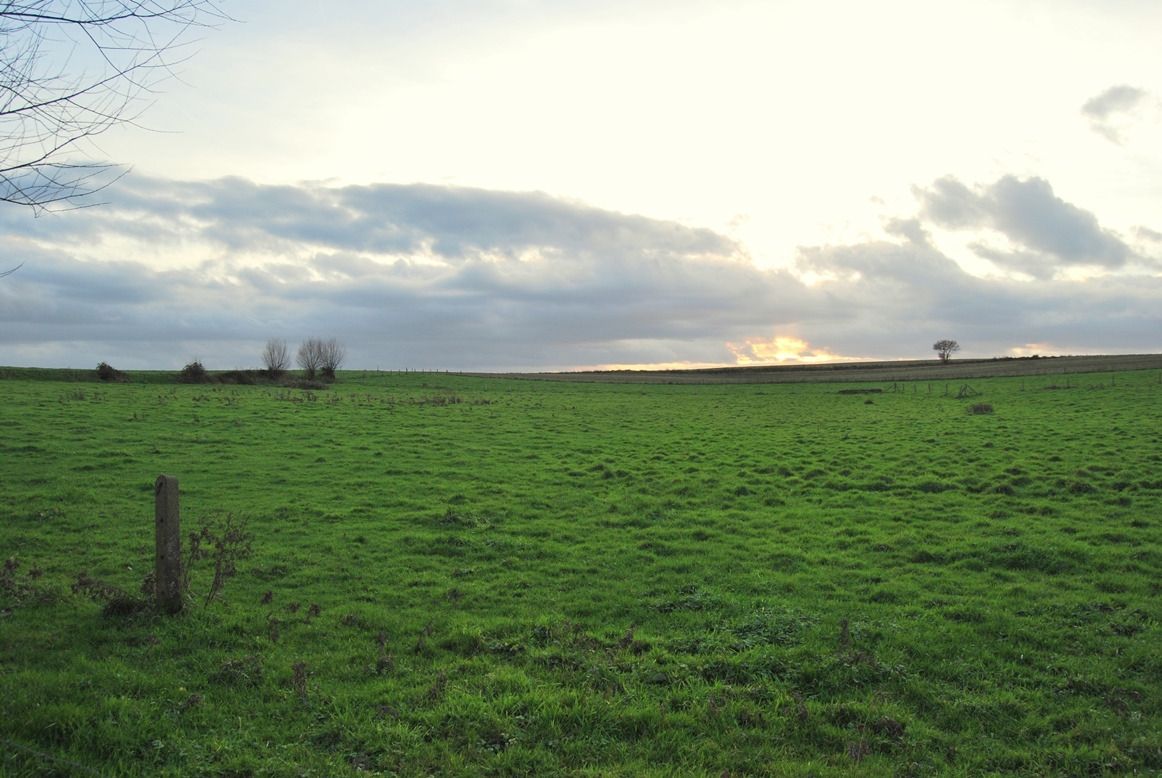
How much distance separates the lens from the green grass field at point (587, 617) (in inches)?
262

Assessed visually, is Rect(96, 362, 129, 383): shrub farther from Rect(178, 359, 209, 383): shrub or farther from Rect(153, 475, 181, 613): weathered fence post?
Rect(153, 475, 181, 613): weathered fence post

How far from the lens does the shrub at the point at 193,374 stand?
6925cm

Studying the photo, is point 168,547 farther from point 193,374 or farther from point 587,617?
point 193,374

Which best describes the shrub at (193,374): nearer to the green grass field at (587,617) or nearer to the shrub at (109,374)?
the shrub at (109,374)

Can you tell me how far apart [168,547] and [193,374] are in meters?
70.3

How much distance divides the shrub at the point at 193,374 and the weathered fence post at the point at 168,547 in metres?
68.3

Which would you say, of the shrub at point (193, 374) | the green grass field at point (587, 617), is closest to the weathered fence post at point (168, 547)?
the green grass field at point (587, 617)

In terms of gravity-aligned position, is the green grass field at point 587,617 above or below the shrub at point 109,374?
below

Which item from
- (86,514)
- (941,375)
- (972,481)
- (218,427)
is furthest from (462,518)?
(941,375)

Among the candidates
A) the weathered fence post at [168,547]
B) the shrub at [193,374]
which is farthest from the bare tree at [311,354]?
the weathered fence post at [168,547]

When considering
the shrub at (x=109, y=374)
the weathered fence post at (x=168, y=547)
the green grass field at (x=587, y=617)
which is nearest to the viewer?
the green grass field at (x=587, y=617)

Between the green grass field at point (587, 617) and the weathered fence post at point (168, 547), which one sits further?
the weathered fence post at point (168, 547)

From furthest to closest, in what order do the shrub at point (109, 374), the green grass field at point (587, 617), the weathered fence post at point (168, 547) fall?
the shrub at point (109, 374), the weathered fence post at point (168, 547), the green grass field at point (587, 617)

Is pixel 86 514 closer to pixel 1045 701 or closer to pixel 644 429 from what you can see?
pixel 1045 701
